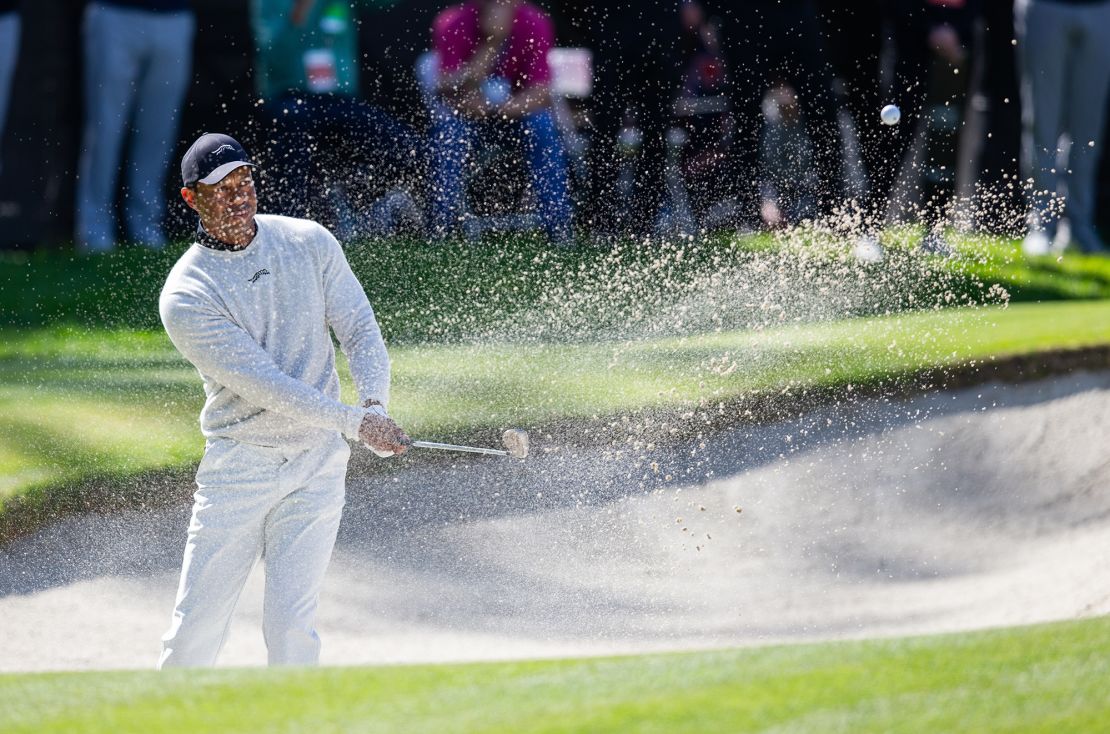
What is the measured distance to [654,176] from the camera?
41.3ft

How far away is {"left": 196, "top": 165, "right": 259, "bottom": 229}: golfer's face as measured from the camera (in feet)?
13.5

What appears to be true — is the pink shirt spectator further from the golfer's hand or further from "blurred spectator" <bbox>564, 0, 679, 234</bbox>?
the golfer's hand

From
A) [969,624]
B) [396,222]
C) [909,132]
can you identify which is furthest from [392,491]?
[909,132]

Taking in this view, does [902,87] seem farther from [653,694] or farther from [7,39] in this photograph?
[653,694]

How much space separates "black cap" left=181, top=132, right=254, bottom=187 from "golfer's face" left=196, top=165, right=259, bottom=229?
16mm

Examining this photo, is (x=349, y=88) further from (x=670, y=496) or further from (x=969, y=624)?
(x=969, y=624)

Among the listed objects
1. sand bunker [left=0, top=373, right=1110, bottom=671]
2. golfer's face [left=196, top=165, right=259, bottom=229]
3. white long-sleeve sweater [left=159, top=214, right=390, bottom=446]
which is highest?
golfer's face [left=196, top=165, right=259, bottom=229]

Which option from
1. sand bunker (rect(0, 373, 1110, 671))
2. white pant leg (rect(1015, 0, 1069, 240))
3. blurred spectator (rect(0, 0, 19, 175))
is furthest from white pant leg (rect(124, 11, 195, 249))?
white pant leg (rect(1015, 0, 1069, 240))

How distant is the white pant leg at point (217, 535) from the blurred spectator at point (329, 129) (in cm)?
744

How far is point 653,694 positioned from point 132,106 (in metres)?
9.44

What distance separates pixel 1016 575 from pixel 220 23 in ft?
26.5

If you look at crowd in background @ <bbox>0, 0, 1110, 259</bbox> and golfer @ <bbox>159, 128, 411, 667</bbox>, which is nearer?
golfer @ <bbox>159, 128, 411, 667</bbox>

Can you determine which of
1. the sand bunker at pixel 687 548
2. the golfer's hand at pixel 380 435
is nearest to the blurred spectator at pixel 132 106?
the sand bunker at pixel 687 548

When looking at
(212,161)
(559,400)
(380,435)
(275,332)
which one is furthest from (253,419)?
(559,400)
